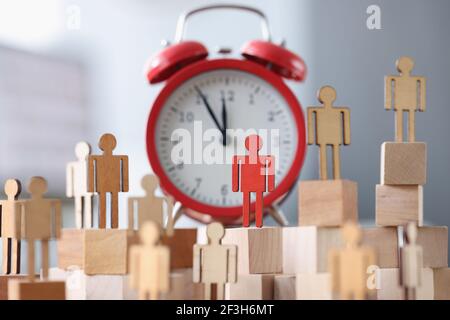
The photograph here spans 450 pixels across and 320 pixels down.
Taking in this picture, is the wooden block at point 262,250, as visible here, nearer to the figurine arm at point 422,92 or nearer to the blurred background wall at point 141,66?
the figurine arm at point 422,92

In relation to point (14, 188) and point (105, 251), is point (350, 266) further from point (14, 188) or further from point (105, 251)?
point (14, 188)

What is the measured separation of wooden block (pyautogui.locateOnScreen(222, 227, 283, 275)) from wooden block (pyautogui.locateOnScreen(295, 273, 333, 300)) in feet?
0.18

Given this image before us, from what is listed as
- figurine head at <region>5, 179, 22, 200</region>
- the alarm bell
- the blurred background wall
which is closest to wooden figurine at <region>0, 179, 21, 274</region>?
figurine head at <region>5, 179, 22, 200</region>

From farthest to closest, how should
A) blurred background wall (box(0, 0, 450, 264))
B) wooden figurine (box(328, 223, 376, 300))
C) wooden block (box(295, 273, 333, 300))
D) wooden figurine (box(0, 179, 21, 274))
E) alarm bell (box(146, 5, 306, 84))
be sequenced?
blurred background wall (box(0, 0, 450, 264))
alarm bell (box(146, 5, 306, 84))
wooden figurine (box(0, 179, 21, 274))
wooden block (box(295, 273, 333, 300))
wooden figurine (box(328, 223, 376, 300))

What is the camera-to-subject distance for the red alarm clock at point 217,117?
119 cm

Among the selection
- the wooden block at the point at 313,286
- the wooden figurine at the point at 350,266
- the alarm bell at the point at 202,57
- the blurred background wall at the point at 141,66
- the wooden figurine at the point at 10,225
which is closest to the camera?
the wooden figurine at the point at 350,266

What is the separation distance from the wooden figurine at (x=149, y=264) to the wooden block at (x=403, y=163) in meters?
0.27

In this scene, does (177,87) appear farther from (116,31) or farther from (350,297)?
(350,297)

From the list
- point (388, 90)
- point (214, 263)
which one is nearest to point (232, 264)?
point (214, 263)

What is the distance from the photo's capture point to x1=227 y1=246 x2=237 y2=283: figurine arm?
598 millimetres

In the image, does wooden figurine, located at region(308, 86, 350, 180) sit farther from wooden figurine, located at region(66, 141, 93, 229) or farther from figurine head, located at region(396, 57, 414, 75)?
wooden figurine, located at region(66, 141, 93, 229)

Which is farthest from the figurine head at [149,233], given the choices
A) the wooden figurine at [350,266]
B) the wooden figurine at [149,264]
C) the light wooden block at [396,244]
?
the light wooden block at [396,244]

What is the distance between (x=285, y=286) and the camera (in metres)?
0.72

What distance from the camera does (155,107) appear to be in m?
1.20
